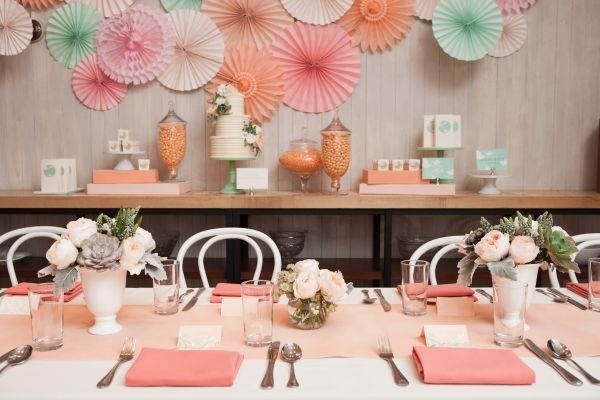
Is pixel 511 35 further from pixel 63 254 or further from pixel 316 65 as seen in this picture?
pixel 63 254

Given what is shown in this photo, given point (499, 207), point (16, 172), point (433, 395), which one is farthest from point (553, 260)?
point (16, 172)

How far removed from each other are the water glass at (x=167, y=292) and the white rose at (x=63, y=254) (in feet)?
0.97

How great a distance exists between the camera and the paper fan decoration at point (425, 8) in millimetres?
3189

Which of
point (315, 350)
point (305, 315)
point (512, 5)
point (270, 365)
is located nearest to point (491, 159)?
point (512, 5)

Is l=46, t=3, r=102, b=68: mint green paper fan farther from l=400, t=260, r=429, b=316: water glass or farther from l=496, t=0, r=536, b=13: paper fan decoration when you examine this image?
l=400, t=260, r=429, b=316: water glass

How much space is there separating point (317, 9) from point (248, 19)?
0.39 metres

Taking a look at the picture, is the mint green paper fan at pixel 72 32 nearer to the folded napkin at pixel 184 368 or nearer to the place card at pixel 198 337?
the place card at pixel 198 337

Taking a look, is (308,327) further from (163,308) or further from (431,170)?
(431,170)

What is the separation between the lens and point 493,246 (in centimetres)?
143

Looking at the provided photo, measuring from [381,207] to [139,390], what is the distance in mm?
1968

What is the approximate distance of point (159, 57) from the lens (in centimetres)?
321

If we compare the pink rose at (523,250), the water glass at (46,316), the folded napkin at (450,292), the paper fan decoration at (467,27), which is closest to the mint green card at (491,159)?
the paper fan decoration at (467,27)

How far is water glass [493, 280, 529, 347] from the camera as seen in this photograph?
4.31 ft

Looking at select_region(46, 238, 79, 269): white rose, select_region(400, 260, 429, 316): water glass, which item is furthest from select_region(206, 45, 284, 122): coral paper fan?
select_region(46, 238, 79, 269): white rose
